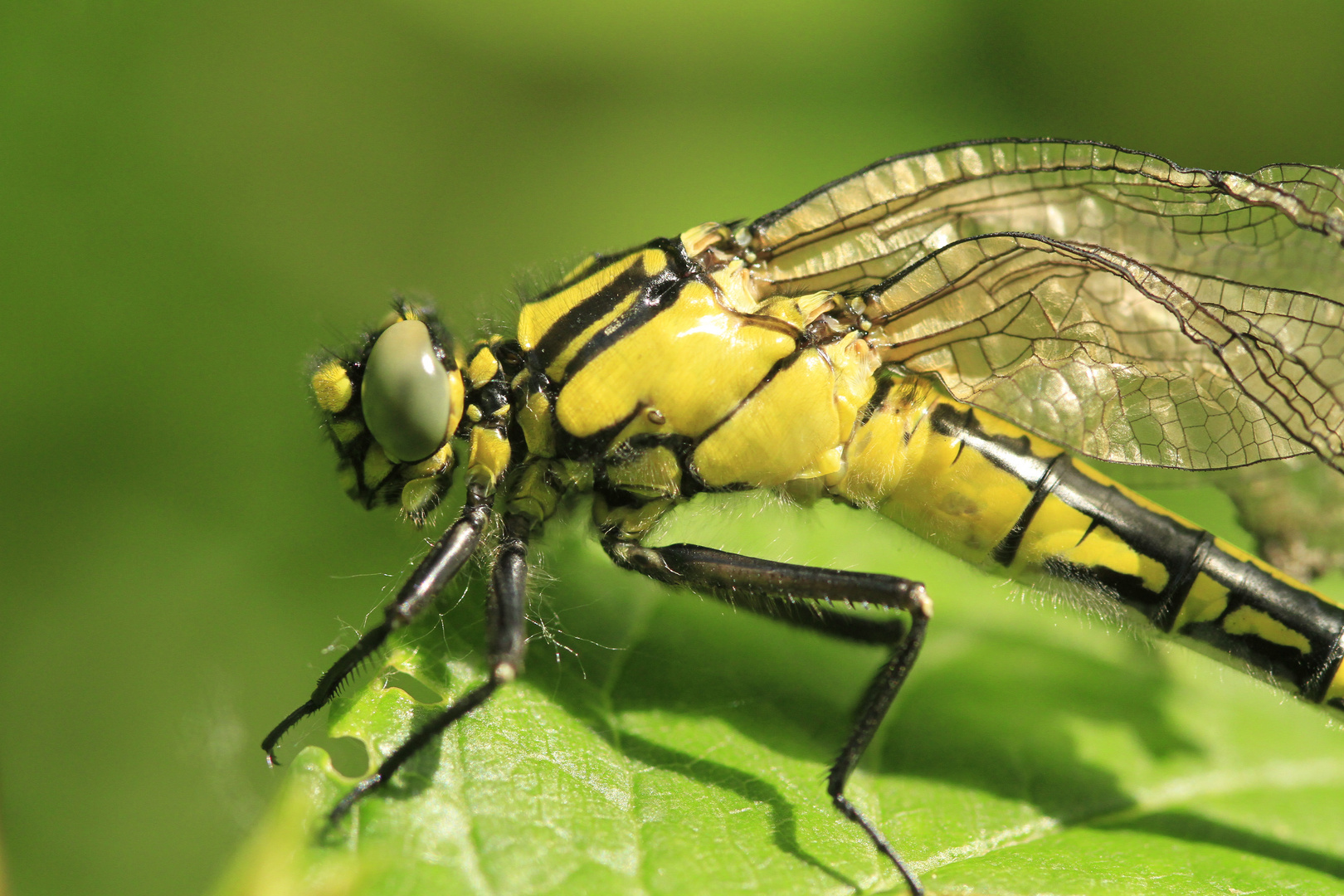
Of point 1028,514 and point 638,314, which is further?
point 1028,514

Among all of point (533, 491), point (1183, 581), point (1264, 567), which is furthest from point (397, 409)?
point (1264, 567)

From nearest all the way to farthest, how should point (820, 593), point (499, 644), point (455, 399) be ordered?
point (499, 644) → point (820, 593) → point (455, 399)

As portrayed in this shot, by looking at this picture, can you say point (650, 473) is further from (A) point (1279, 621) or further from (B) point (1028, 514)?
(A) point (1279, 621)

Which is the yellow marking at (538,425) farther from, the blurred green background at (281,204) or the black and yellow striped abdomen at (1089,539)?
the black and yellow striped abdomen at (1089,539)

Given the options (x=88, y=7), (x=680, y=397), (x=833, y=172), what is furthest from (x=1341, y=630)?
(x=88, y=7)

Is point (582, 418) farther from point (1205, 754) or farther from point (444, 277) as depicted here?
point (444, 277)

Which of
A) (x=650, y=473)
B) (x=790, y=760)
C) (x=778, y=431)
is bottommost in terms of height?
(x=790, y=760)

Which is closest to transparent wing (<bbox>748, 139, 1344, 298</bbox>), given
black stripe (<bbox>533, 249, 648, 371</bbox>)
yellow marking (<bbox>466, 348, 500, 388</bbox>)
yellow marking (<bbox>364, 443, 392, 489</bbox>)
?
black stripe (<bbox>533, 249, 648, 371</bbox>)
